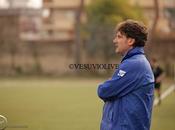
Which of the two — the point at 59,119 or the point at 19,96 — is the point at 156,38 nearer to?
the point at 19,96

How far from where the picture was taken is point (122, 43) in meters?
4.64

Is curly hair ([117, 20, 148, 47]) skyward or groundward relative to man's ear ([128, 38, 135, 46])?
skyward

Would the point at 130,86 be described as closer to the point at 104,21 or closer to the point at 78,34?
the point at 78,34

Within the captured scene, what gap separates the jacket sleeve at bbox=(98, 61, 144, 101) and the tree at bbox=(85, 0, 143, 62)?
2932 cm

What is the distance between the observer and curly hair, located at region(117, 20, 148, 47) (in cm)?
459

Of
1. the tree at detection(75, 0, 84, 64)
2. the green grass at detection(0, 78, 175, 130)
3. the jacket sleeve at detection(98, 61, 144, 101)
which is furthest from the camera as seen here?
the tree at detection(75, 0, 84, 64)

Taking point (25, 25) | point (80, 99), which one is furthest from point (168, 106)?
point (25, 25)

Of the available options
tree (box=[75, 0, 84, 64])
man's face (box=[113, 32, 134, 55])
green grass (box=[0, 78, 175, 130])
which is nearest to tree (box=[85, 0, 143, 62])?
tree (box=[75, 0, 84, 64])

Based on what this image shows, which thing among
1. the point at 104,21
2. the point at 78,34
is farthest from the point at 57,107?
the point at 104,21

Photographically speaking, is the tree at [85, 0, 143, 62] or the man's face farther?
the tree at [85, 0, 143, 62]

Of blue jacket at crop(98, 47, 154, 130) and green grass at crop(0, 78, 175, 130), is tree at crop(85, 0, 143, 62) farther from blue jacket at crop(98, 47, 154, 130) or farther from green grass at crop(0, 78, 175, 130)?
blue jacket at crop(98, 47, 154, 130)

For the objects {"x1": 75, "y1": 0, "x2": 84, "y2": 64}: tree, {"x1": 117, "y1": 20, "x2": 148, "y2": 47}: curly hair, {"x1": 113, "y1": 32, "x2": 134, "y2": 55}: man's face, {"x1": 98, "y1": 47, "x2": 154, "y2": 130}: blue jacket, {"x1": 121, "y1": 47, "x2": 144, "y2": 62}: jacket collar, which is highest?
{"x1": 117, "y1": 20, "x2": 148, "y2": 47}: curly hair

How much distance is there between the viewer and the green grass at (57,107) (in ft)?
43.6

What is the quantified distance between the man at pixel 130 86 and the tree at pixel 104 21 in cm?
2931
